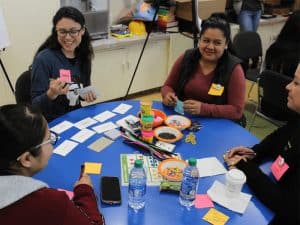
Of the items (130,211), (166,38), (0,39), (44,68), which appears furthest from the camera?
(166,38)

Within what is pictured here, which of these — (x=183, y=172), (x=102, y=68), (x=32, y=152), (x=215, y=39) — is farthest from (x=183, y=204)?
(x=102, y=68)

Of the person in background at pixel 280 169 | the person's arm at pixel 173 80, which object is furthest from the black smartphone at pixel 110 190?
the person's arm at pixel 173 80

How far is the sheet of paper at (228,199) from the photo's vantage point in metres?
1.49

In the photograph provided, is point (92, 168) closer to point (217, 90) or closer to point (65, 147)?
point (65, 147)

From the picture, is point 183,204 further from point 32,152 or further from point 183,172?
point 32,152

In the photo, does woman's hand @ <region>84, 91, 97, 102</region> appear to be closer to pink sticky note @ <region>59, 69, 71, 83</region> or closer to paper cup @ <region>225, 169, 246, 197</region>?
pink sticky note @ <region>59, 69, 71, 83</region>

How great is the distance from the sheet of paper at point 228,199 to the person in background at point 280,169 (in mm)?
72

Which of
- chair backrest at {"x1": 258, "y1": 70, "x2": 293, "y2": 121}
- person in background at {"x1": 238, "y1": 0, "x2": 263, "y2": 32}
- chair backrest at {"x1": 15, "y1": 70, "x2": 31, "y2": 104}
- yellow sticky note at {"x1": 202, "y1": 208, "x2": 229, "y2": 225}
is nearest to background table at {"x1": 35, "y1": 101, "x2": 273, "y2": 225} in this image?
yellow sticky note at {"x1": 202, "y1": 208, "x2": 229, "y2": 225}

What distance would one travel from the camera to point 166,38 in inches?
165

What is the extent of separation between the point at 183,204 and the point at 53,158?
70cm

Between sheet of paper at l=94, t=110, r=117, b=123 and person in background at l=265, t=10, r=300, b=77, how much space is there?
1.89 meters

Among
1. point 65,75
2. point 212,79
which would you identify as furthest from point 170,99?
point 65,75

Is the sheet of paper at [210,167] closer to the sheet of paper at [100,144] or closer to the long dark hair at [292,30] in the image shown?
the sheet of paper at [100,144]

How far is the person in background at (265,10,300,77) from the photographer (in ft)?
10.6
